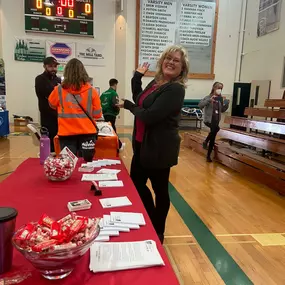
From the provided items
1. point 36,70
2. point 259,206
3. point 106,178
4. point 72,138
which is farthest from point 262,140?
point 36,70

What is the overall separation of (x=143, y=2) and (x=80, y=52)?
7.83 ft

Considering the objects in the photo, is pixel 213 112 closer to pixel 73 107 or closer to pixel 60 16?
pixel 73 107

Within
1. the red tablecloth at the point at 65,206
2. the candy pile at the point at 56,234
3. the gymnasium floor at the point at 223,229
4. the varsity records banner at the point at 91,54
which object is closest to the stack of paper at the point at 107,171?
the red tablecloth at the point at 65,206

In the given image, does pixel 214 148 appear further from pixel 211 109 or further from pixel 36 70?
pixel 36 70

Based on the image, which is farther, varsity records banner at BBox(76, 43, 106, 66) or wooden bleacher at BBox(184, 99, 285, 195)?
varsity records banner at BBox(76, 43, 106, 66)

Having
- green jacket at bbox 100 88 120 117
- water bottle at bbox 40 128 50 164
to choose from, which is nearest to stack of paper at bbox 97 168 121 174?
water bottle at bbox 40 128 50 164

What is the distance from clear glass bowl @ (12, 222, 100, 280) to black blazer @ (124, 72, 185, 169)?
1016mm

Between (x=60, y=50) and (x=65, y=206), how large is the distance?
8.18 meters

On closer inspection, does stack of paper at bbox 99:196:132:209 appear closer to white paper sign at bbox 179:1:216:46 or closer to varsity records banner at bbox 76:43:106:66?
varsity records banner at bbox 76:43:106:66

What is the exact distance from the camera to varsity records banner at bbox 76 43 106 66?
856cm

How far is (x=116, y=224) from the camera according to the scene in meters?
1.03

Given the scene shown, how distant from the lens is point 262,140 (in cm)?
425

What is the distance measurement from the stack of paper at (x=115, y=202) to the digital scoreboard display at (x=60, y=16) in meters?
7.73

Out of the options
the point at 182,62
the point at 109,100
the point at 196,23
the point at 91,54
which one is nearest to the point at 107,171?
the point at 182,62
